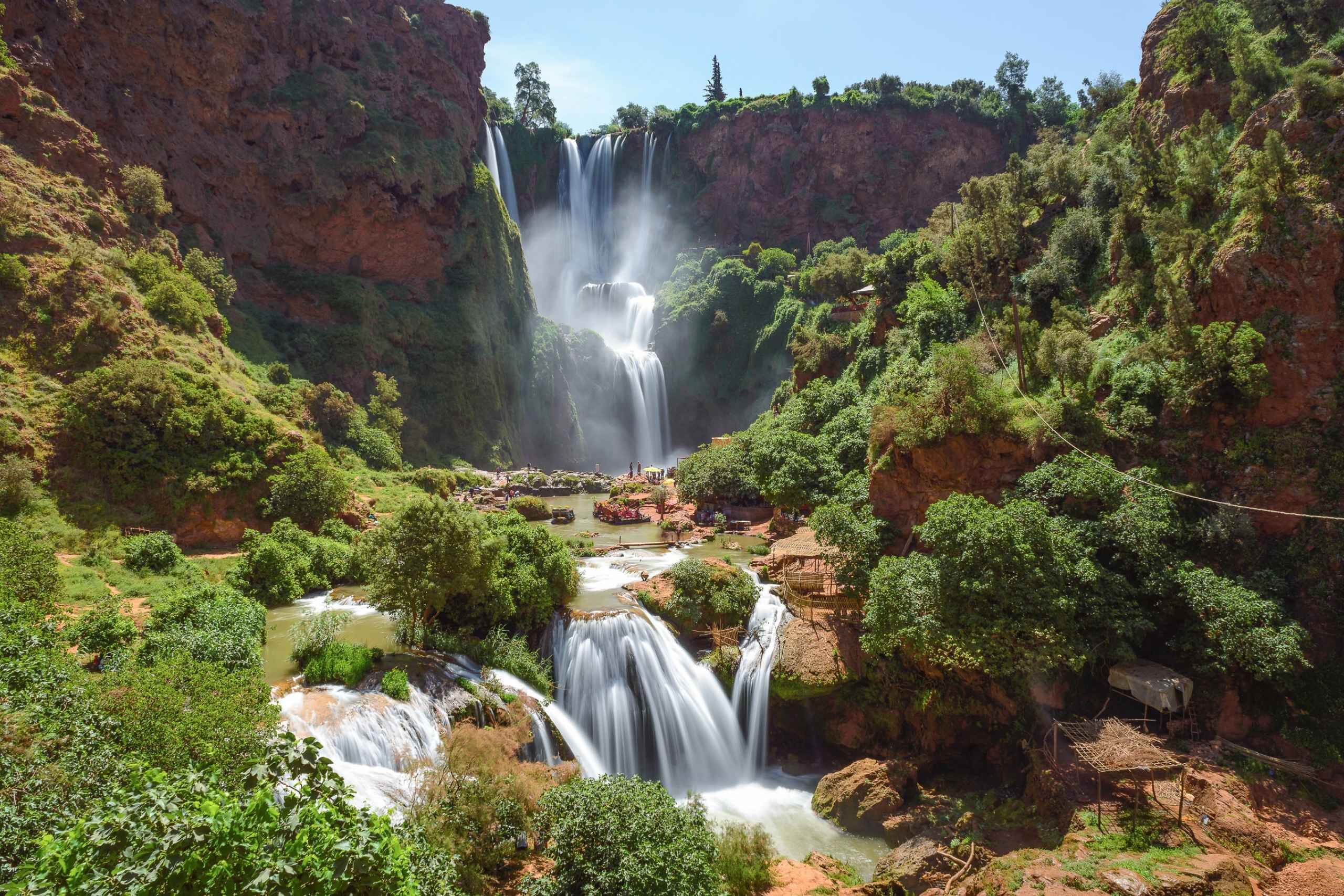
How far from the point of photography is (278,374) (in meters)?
34.9

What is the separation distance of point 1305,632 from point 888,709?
32.6 ft

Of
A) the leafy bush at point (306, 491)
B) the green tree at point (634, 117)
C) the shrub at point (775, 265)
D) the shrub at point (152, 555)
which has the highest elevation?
the green tree at point (634, 117)

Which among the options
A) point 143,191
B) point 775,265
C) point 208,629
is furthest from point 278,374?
point 775,265

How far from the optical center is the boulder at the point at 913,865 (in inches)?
559

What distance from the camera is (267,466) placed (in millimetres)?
26078

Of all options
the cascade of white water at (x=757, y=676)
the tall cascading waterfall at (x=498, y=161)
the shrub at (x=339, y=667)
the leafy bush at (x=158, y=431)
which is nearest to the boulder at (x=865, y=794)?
the cascade of white water at (x=757, y=676)

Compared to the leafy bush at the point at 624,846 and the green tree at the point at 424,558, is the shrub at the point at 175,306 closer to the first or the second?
the green tree at the point at 424,558

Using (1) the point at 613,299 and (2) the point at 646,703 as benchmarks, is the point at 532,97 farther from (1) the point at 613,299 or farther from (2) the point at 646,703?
(2) the point at 646,703

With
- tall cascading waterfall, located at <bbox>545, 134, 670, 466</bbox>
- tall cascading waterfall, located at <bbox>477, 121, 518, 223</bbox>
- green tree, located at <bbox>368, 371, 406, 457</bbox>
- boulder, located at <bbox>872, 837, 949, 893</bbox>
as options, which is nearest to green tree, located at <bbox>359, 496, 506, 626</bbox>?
boulder, located at <bbox>872, 837, 949, 893</bbox>

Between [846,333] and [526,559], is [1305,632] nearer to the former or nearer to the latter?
[526,559]

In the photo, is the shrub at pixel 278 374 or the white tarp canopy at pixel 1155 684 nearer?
the white tarp canopy at pixel 1155 684

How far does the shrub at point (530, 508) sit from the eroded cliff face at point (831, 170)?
47.4 meters

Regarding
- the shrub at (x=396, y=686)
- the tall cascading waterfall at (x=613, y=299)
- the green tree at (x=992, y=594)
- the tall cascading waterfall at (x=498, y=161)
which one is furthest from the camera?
the tall cascading waterfall at (x=613, y=299)

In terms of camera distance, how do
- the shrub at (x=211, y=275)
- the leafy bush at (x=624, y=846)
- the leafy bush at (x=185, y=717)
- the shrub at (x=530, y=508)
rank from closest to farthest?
the leafy bush at (x=185, y=717) → the leafy bush at (x=624, y=846) → the shrub at (x=211, y=275) → the shrub at (x=530, y=508)
